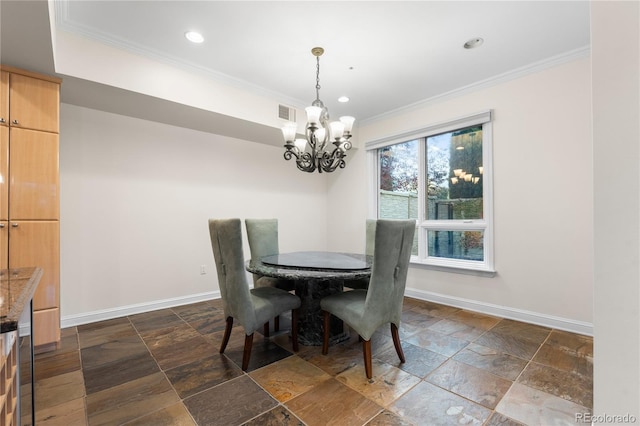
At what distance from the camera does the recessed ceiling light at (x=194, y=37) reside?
7.88 feet

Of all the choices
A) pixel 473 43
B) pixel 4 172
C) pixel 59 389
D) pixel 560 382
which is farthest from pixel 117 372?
pixel 473 43

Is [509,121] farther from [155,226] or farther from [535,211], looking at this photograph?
[155,226]

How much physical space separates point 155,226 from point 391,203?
327 cm

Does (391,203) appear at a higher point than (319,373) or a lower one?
higher

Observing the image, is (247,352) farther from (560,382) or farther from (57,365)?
(560,382)

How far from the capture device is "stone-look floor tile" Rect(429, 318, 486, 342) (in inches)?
102

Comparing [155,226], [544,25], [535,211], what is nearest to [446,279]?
[535,211]

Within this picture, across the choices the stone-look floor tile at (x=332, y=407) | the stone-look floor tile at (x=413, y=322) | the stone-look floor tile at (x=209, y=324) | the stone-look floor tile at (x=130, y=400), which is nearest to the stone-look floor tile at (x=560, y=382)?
the stone-look floor tile at (x=413, y=322)

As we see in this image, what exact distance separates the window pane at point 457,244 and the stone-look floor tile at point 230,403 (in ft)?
9.29

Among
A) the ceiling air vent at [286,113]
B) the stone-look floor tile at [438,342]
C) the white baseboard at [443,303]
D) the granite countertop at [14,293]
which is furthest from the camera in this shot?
the ceiling air vent at [286,113]

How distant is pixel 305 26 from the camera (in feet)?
7.56

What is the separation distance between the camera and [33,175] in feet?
7.33

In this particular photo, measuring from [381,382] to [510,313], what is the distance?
202cm

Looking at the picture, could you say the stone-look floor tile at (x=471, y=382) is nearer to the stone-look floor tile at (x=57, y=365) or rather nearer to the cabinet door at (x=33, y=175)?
the stone-look floor tile at (x=57, y=365)
